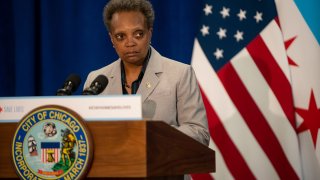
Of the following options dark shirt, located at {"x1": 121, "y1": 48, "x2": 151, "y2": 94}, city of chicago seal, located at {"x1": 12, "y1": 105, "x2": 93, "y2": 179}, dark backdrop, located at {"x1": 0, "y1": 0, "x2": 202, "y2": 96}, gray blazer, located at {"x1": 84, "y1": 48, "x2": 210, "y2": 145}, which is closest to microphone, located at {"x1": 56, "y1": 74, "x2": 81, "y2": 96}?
city of chicago seal, located at {"x1": 12, "y1": 105, "x2": 93, "y2": 179}

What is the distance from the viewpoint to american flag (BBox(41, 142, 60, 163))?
4.86ft

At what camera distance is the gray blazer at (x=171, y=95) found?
2.06m

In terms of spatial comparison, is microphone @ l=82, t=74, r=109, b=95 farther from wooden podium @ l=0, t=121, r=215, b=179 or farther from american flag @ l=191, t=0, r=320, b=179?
american flag @ l=191, t=0, r=320, b=179

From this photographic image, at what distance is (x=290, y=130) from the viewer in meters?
3.05

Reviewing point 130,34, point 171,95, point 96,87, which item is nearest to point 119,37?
point 130,34

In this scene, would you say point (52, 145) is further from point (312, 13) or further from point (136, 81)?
point (312, 13)

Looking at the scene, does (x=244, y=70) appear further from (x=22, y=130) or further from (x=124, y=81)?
(x=22, y=130)

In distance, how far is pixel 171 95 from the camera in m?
2.12

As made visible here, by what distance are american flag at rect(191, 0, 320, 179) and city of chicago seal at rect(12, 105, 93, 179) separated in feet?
5.80

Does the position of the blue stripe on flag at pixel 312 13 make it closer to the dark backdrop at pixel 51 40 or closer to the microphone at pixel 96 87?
the dark backdrop at pixel 51 40

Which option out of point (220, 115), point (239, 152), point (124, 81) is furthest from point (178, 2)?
point (124, 81)

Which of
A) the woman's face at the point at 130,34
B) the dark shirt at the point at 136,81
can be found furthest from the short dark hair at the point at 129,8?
the dark shirt at the point at 136,81

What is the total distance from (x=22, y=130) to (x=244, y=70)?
6.12ft

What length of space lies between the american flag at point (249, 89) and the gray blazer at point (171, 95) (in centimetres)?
98
